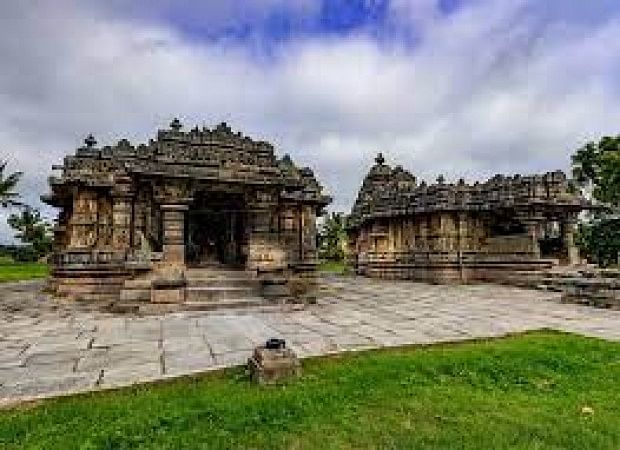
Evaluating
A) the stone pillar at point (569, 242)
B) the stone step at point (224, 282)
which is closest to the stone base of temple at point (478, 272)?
the stone pillar at point (569, 242)

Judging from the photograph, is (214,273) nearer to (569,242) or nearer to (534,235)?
(534,235)

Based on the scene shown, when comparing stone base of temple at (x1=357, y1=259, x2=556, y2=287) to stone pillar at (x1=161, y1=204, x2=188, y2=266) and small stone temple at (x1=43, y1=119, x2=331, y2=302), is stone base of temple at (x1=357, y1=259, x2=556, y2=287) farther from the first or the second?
stone pillar at (x1=161, y1=204, x2=188, y2=266)

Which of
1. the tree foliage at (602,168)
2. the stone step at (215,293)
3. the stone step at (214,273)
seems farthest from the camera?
the tree foliage at (602,168)

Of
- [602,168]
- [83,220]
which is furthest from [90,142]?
[602,168]

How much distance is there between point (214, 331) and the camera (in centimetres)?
795

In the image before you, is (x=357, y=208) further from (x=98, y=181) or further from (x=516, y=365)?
(x=516, y=365)

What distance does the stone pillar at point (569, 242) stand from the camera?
16.3m

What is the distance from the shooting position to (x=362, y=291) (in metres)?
14.8

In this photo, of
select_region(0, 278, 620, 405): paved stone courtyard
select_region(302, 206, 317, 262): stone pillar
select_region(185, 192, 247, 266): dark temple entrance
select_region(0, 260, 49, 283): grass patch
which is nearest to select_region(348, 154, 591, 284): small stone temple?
select_region(0, 278, 620, 405): paved stone courtyard

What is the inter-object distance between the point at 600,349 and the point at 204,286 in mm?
7758

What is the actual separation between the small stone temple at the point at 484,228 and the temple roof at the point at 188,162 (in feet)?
17.8

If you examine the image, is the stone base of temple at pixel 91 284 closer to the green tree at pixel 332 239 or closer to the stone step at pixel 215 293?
the stone step at pixel 215 293

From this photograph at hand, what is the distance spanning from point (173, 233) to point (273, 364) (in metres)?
6.87

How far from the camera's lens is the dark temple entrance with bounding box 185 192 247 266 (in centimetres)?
1391
